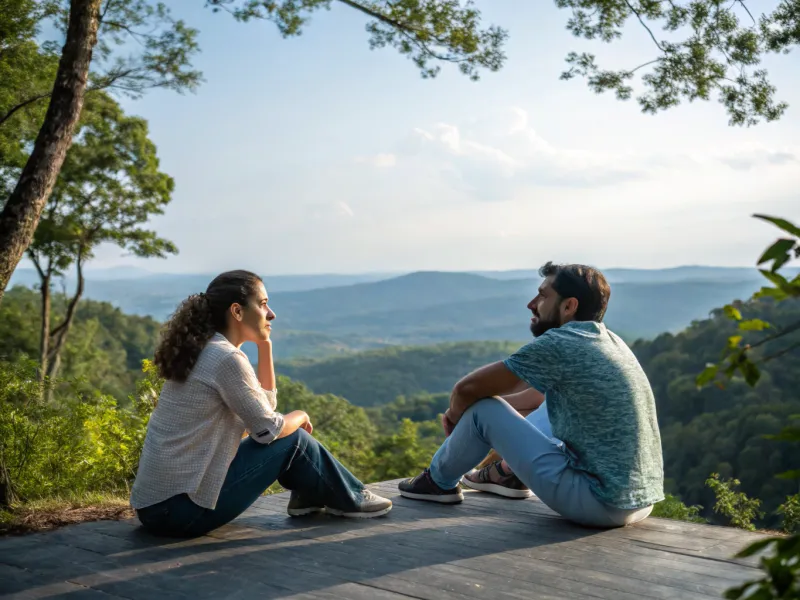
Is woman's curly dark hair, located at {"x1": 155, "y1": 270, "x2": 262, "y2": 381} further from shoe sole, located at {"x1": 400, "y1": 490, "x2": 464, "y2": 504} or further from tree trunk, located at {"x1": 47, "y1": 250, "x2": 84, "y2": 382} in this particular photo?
tree trunk, located at {"x1": 47, "y1": 250, "x2": 84, "y2": 382}

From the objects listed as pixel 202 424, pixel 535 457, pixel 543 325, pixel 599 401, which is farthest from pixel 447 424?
pixel 202 424

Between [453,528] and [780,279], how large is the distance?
2584mm

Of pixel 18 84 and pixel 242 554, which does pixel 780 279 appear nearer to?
pixel 242 554

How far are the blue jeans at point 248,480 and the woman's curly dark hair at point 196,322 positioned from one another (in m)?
0.45

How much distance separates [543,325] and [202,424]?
1.48 meters

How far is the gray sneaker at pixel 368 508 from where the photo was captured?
3680 millimetres

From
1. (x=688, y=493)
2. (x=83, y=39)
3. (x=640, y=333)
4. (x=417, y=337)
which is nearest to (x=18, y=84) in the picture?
(x=83, y=39)

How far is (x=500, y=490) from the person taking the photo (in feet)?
13.8

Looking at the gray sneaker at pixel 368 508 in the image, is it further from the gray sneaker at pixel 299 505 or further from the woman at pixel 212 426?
the woman at pixel 212 426

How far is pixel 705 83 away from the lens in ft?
19.1

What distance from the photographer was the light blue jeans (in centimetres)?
338

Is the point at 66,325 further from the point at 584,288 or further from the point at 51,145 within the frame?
the point at 584,288

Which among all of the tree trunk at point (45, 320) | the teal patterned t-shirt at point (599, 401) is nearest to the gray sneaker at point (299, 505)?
the teal patterned t-shirt at point (599, 401)

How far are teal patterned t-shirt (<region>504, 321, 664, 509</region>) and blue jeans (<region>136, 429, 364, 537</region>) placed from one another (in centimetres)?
91
